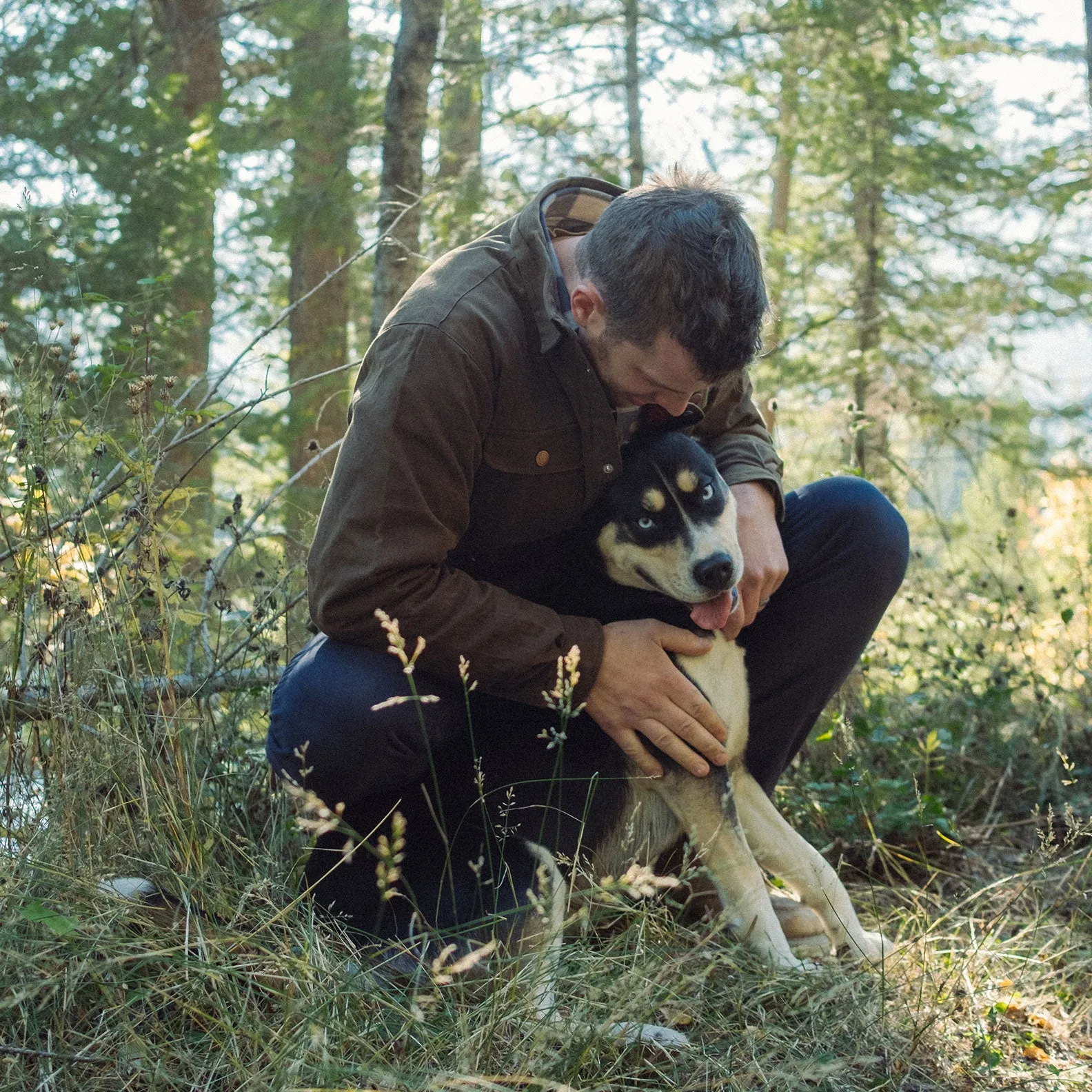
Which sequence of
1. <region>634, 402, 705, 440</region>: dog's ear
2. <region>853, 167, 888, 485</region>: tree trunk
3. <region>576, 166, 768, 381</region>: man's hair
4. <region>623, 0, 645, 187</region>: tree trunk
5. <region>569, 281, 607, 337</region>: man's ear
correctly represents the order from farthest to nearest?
<region>853, 167, 888, 485</region>: tree trunk, <region>623, 0, 645, 187</region>: tree trunk, <region>634, 402, 705, 440</region>: dog's ear, <region>569, 281, 607, 337</region>: man's ear, <region>576, 166, 768, 381</region>: man's hair

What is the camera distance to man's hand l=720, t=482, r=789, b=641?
2.54 m

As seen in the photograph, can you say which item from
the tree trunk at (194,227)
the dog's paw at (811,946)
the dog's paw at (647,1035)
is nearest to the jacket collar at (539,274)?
the dog's paw at (647,1035)

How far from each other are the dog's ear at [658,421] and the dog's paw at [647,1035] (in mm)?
1333

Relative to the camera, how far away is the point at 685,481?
244 centimetres

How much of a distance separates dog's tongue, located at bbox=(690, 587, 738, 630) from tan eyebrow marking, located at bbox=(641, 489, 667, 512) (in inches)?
9.7

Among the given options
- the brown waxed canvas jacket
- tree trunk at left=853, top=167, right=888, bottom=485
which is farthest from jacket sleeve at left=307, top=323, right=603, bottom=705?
tree trunk at left=853, top=167, right=888, bottom=485

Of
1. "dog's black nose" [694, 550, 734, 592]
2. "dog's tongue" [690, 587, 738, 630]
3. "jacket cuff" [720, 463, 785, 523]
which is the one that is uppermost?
"jacket cuff" [720, 463, 785, 523]

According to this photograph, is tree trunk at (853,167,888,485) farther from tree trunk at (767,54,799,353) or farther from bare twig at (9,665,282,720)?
bare twig at (9,665,282,720)

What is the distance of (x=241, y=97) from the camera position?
31.9ft

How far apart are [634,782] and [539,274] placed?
124cm

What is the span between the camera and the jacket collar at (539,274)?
7.70ft

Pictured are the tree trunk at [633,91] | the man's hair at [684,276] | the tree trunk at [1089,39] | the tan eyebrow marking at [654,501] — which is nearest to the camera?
the man's hair at [684,276]

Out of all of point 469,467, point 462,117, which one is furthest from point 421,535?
point 462,117

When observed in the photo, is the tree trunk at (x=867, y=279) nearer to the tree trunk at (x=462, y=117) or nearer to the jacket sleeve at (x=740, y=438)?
the tree trunk at (x=462, y=117)
